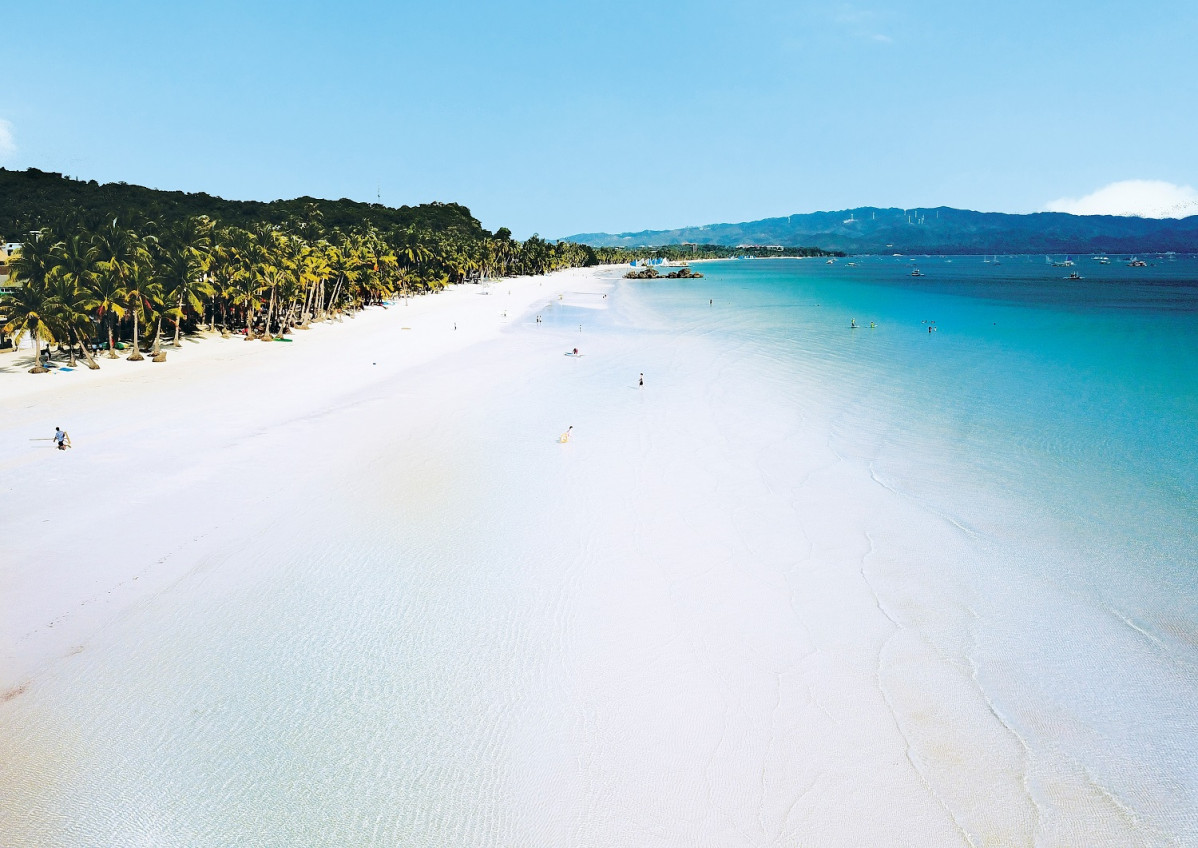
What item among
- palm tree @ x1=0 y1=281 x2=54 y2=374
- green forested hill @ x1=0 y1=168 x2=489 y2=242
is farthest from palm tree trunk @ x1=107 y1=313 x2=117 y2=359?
green forested hill @ x1=0 y1=168 x2=489 y2=242

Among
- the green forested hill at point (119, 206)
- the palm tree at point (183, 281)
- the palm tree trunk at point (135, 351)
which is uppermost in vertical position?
the green forested hill at point (119, 206)

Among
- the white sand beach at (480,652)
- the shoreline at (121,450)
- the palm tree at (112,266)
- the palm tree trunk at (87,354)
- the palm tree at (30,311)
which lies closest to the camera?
the white sand beach at (480,652)

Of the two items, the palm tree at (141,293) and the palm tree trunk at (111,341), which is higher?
the palm tree at (141,293)

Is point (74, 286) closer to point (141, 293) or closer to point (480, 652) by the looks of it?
point (141, 293)

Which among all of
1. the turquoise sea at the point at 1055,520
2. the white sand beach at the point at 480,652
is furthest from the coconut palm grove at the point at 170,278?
the turquoise sea at the point at 1055,520

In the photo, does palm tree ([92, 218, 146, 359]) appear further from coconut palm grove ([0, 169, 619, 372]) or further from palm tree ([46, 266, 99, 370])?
palm tree ([46, 266, 99, 370])

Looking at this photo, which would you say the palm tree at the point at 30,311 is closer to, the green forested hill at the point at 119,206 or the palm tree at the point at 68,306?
the palm tree at the point at 68,306

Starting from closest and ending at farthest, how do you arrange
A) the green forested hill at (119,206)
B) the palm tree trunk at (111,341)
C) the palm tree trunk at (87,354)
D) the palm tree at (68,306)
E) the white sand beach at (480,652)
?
the white sand beach at (480,652)
the palm tree at (68,306)
the palm tree trunk at (87,354)
the palm tree trunk at (111,341)
the green forested hill at (119,206)

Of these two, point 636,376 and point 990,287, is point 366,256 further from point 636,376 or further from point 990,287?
point 990,287
